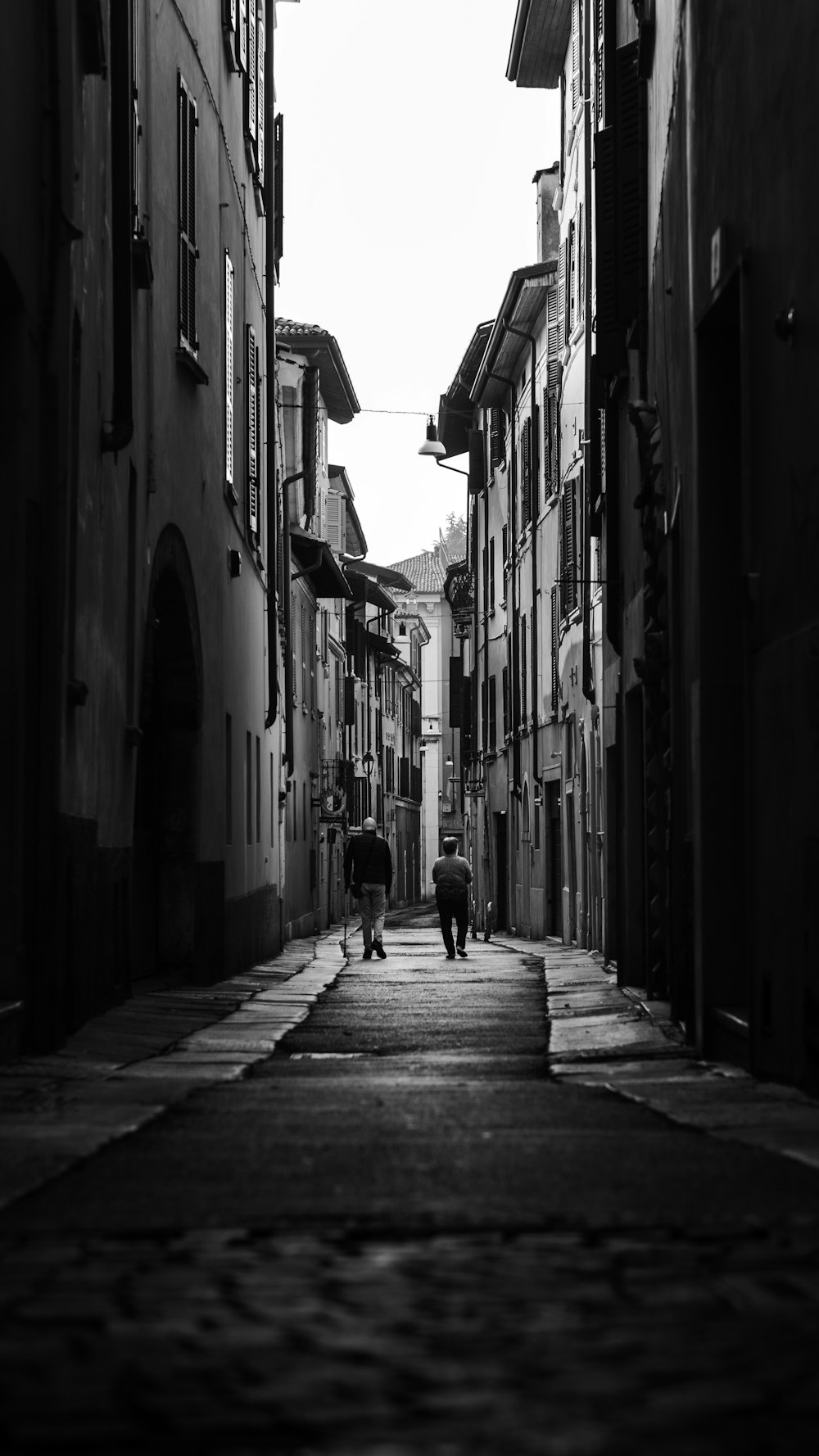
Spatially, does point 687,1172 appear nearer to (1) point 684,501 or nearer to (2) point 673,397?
(1) point 684,501

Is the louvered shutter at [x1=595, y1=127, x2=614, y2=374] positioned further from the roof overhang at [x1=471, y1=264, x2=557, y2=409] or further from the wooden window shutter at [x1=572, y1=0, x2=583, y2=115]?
the roof overhang at [x1=471, y1=264, x2=557, y2=409]

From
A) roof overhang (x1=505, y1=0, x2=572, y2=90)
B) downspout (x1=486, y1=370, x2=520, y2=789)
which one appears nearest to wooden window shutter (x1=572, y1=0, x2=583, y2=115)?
roof overhang (x1=505, y1=0, x2=572, y2=90)

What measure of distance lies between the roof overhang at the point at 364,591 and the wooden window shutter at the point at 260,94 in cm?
2095

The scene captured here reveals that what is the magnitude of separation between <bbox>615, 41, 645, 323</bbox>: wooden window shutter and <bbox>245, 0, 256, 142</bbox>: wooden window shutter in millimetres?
7345

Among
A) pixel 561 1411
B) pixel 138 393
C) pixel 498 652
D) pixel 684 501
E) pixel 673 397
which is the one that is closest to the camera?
pixel 561 1411

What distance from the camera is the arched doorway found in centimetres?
1680

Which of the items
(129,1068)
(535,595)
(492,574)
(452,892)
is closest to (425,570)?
(492,574)

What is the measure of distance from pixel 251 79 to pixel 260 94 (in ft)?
4.15

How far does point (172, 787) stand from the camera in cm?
1708

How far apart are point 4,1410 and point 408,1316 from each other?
85 cm

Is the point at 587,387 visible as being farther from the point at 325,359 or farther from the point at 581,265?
the point at 325,359

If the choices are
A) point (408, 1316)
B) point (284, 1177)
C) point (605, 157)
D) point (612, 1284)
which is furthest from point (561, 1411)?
point (605, 157)

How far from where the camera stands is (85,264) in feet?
37.3

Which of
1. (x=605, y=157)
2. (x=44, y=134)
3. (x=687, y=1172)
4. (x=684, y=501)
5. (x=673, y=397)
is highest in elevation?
(x=605, y=157)
